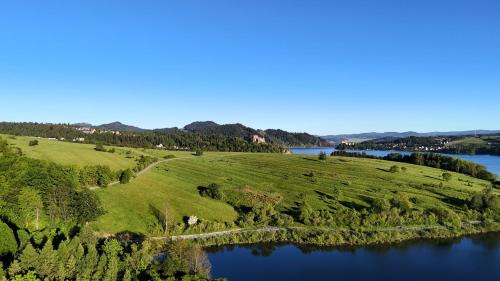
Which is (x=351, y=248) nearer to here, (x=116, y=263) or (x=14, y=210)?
(x=116, y=263)

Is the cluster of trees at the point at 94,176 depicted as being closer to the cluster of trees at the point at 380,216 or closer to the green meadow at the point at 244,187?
the green meadow at the point at 244,187

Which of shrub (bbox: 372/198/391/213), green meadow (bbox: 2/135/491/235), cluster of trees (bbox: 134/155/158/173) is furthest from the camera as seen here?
cluster of trees (bbox: 134/155/158/173)

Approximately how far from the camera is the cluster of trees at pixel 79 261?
152ft

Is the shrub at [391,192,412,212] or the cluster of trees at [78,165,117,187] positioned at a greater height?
the cluster of trees at [78,165,117,187]

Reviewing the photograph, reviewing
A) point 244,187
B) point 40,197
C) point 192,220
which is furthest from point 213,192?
point 40,197

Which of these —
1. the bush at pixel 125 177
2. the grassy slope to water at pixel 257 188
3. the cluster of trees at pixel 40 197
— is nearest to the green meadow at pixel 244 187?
the grassy slope to water at pixel 257 188

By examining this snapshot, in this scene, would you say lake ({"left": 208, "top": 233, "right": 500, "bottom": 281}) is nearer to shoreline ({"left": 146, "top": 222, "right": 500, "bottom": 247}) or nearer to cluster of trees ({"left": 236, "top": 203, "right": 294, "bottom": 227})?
shoreline ({"left": 146, "top": 222, "right": 500, "bottom": 247})

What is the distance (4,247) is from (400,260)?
64172 millimetres

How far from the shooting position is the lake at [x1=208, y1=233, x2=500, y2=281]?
66.0 meters

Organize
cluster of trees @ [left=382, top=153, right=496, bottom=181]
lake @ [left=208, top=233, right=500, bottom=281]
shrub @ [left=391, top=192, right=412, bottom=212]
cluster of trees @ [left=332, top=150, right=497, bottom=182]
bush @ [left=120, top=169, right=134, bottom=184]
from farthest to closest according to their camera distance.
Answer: cluster of trees @ [left=382, top=153, right=496, bottom=181]
cluster of trees @ [left=332, top=150, right=497, bottom=182]
bush @ [left=120, top=169, right=134, bottom=184]
shrub @ [left=391, top=192, right=412, bottom=212]
lake @ [left=208, top=233, right=500, bottom=281]

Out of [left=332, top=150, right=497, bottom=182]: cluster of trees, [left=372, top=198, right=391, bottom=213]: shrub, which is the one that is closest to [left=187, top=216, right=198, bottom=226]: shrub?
[left=372, top=198, right=391, bottom=213]: shrub

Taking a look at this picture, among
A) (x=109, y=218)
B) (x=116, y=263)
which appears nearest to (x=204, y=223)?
(x=109, y=218)

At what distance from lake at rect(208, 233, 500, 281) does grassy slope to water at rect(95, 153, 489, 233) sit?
61.8 feet

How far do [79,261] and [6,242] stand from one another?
11.7 m
